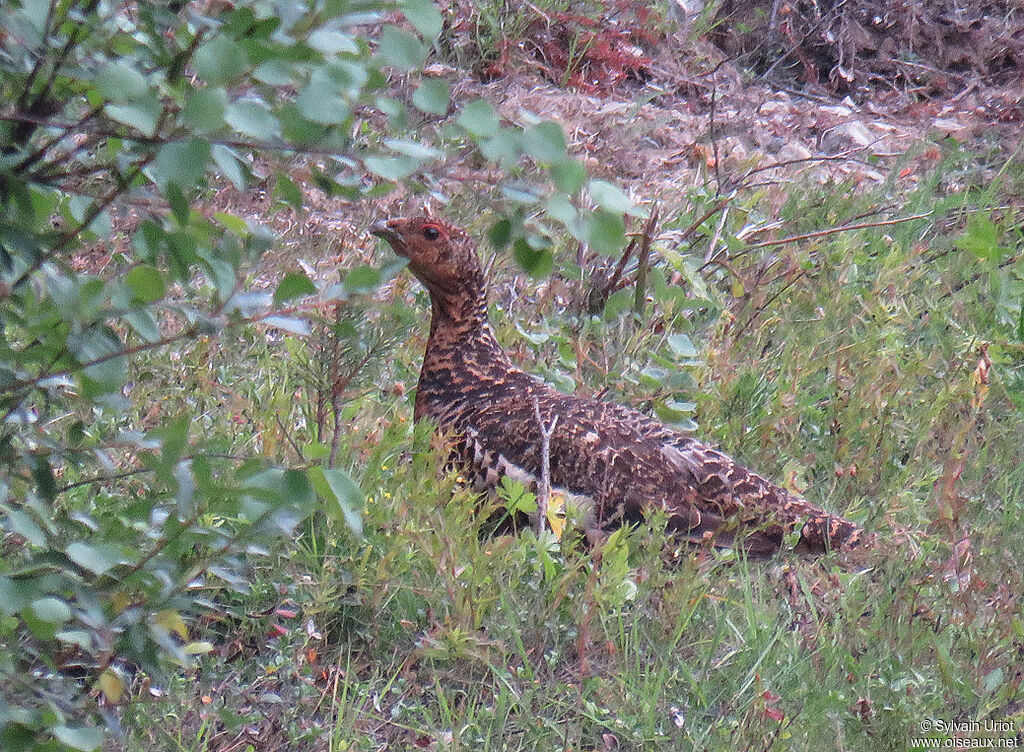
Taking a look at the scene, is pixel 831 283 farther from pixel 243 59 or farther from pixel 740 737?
pixel 243 59

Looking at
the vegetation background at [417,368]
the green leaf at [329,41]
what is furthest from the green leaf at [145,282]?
the green leaf at [329,41]

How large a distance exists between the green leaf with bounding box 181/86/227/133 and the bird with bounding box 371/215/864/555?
103 inches

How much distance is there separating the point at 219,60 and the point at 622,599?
7.75ft

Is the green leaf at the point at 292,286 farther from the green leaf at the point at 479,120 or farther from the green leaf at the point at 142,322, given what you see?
the green leaf at the point at 479,120

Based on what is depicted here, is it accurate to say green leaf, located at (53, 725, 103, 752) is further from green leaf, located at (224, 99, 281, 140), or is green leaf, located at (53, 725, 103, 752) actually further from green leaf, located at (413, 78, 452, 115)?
green leaf, located at (413, 78, 452, 115)

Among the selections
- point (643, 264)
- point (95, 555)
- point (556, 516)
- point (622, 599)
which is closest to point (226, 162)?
point (95, 555)

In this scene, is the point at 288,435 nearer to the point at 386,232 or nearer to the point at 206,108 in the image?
the point at 386,232

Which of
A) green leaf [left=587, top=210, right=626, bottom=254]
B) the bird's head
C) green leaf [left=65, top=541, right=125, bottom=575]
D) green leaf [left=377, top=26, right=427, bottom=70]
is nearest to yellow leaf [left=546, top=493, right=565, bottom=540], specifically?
the bird's head

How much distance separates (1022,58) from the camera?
8648mm

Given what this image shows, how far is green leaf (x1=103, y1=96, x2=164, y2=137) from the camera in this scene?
4.50 ft

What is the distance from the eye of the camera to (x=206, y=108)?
1.37m

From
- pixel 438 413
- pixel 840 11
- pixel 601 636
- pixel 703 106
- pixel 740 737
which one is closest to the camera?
pixel 740 737

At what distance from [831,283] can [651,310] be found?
3.01 ft

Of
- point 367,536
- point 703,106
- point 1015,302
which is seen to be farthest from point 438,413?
Answer: point 703,106
